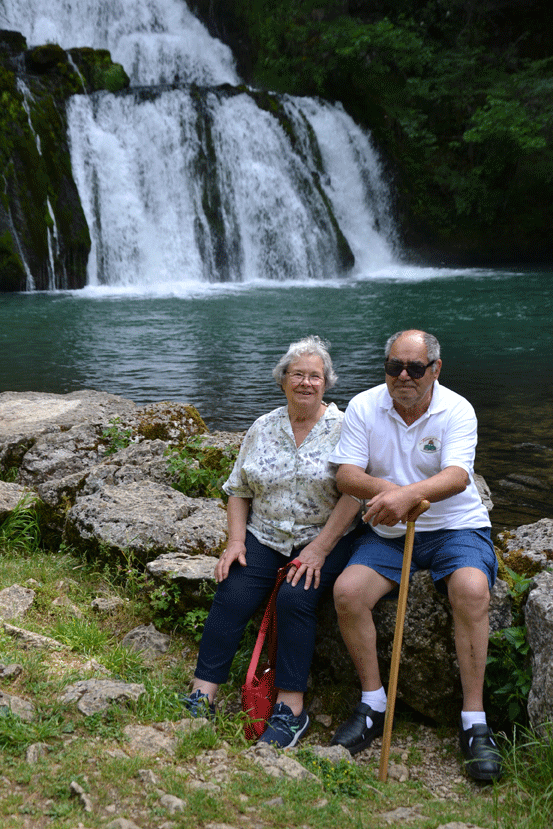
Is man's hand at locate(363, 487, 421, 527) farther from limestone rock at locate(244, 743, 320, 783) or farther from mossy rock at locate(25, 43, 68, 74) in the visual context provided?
mossy rock at locate(25, 43, 68, 74)

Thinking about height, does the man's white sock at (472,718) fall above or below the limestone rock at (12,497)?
below

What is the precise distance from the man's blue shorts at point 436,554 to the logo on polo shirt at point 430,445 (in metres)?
0.34

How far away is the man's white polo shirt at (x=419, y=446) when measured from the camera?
321cm

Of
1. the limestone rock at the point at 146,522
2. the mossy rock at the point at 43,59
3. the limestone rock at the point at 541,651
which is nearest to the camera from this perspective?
the limestone rock at the point at 541,651

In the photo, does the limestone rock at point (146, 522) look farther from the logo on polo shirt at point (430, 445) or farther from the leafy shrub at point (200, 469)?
the logo on polo shirt at point (430, 445)

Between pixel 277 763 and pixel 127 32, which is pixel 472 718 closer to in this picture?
pixel 277 763

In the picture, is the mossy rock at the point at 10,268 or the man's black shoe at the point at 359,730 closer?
the man's black shoe at the point at 359,730

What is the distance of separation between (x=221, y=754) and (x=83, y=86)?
62.5 feet

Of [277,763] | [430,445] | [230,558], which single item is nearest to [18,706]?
[277,763]

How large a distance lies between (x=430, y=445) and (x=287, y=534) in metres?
0.74

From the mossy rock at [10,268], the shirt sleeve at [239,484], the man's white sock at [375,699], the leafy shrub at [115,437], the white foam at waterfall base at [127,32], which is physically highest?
the white foam at waterfall base at [127,32]

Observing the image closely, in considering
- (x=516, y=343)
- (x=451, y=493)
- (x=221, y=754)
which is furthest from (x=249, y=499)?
(x=516, y=343)

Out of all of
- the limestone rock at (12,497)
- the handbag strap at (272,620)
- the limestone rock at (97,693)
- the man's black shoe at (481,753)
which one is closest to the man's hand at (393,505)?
the handbag strap at (272,620)

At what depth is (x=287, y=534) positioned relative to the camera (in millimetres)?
3400
